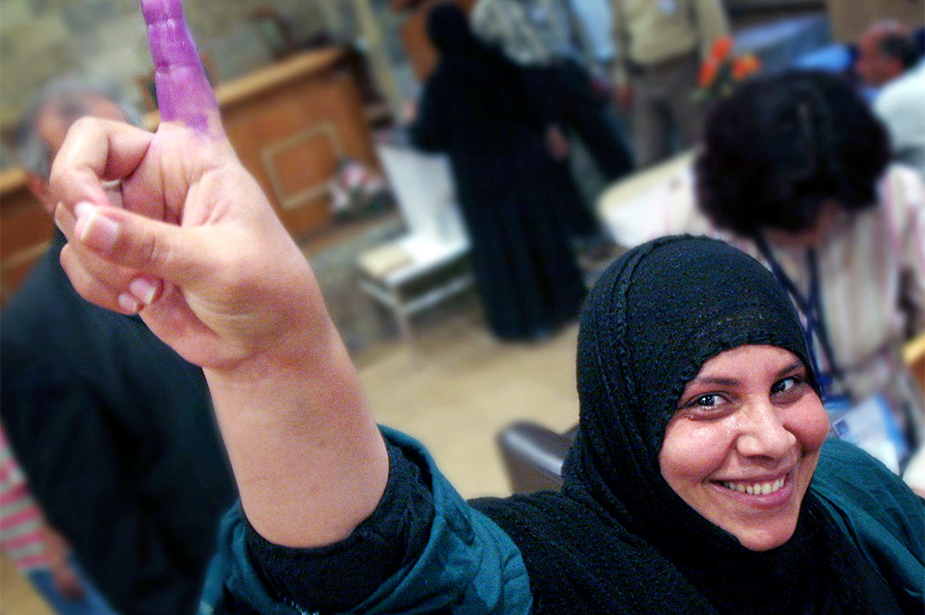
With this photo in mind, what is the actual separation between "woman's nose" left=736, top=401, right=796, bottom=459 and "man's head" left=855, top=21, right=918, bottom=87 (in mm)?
1312

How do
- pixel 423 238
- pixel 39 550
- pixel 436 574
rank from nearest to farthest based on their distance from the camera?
pixel 436 574 < pixel 39 550 < pixel 423 238

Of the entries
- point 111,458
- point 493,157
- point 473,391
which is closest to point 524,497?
point 111,458

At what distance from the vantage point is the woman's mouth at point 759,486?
1.41 feet

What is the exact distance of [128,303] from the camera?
308mm

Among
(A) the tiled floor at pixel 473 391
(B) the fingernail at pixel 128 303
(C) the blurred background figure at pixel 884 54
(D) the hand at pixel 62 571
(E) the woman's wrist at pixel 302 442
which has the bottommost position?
(D) the hand at pixel 62 571

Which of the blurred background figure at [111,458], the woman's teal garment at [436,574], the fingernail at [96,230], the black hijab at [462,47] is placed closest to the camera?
the fingernail at [96,230]

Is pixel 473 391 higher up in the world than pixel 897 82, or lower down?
lower down

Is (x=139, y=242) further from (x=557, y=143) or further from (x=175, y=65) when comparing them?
(x=557, y=143)

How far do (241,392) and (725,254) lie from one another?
0.27 meters

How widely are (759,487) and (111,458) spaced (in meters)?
0.99

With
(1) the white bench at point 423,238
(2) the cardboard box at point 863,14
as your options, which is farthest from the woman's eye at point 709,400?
(1) the white bench at point 423,238

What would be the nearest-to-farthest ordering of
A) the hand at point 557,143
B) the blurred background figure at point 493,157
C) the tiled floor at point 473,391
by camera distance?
the tiled floor at point 473,391
the blurred background figure at point 493,157
the hand at point 557,143

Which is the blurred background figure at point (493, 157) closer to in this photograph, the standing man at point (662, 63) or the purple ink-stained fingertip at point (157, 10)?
the standing man at point (662, 63)

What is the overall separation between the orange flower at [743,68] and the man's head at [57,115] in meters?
1.46
